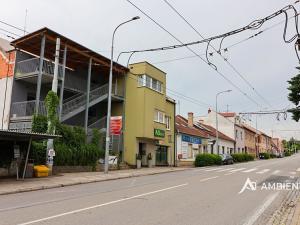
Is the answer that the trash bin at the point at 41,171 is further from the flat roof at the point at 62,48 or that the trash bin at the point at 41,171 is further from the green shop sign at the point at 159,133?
the green shop sign at the point at 159,133

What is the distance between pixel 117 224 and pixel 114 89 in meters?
25.9

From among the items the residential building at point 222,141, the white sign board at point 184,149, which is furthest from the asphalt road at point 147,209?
the residential building at point 222,141

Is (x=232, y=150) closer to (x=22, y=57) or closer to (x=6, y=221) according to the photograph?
(x=22, y=57)

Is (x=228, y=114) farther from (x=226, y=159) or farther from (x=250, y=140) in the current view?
(x=226, y=159)

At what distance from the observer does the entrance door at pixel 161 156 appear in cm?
3516

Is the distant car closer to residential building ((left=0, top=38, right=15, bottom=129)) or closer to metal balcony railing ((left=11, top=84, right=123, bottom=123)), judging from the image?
metal balcony railing ((left=11, top=84, right=123, bottom=123))

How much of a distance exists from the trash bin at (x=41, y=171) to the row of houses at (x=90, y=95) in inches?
165

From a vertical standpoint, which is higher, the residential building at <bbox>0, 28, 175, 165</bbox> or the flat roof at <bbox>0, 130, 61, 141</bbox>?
the residential building at <bbox>0, 28, 175, 165</bbox>

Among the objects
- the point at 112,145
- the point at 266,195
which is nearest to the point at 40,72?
the point at 112,145

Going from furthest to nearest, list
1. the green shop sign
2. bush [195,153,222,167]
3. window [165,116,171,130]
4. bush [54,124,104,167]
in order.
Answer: bush [195,153,222,167] < window [165,116,171,130] < the green shop sign < bush [54,124,104,167]

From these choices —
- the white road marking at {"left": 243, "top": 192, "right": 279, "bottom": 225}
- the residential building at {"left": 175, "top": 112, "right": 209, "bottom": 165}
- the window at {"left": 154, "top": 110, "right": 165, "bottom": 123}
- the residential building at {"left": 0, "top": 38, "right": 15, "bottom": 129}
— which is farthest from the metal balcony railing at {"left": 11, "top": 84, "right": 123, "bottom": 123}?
the white road marking at {"left": 243, "top": 192, "right": 279, "bottom": 225}

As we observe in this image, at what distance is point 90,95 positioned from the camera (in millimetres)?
29141

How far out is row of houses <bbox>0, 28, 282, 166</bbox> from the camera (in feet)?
81.5

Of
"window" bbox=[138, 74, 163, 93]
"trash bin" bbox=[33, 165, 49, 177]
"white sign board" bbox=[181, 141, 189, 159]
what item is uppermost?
"window" bbox=[138, 74, 163, 93]
